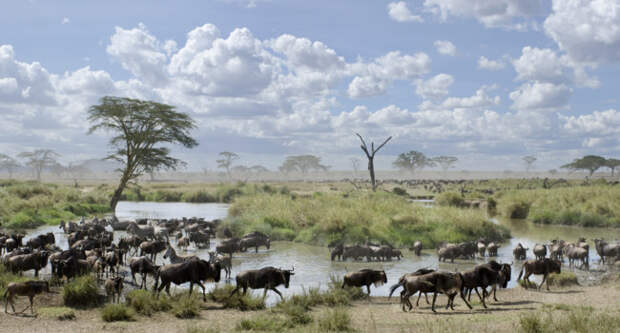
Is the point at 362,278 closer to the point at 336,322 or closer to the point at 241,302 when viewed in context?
the point at 241,302

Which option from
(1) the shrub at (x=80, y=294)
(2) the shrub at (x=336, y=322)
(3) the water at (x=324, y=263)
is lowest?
(3) the water at (x=324, y=263)

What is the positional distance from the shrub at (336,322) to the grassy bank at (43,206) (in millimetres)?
24387

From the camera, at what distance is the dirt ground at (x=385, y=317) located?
930cm

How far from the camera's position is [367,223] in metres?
24.3

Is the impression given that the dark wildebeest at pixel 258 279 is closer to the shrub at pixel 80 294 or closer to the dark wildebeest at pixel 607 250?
the shrub at pixel 80 294

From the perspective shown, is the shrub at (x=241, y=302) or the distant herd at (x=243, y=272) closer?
the distant herd at (x=243, y=272)

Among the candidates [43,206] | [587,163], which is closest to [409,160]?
[587,163]

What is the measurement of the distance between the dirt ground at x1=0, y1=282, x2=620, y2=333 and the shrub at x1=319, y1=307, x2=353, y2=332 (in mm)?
197

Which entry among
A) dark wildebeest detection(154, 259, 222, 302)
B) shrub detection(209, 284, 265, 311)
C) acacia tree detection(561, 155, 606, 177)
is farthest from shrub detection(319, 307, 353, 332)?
acacia tree detection(561, 155, 606, 177)

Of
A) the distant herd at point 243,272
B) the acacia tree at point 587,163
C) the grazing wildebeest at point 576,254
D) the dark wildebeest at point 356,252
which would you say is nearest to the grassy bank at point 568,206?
the distant herd at point 243,272

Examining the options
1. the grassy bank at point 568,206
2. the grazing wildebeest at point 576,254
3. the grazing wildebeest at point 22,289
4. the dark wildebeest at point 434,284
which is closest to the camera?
the grazing wildebeest at point 22,289

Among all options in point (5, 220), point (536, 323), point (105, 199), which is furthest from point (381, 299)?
point (105, 199)

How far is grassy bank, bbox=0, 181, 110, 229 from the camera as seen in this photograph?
2875 cm

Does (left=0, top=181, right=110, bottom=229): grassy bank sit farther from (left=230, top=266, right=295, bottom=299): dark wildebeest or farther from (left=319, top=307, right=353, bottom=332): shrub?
(left=319, top=307, right=353, bottom=332): shrub
